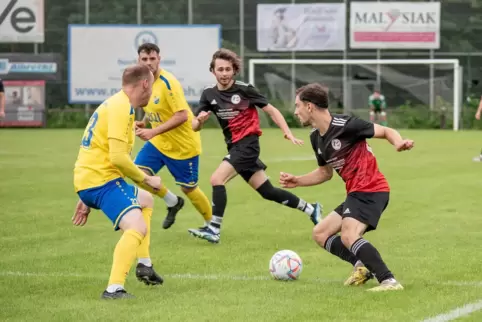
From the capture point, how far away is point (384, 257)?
952 centimetres

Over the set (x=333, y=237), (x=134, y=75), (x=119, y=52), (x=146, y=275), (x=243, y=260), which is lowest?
(x=243, y=260)

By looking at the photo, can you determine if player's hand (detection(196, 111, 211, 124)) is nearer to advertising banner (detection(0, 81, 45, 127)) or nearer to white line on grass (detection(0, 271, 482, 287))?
white line on grass (detection(0, 271, 482, 287))

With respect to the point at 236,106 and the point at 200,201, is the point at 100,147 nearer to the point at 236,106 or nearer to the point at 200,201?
the point at 236,106

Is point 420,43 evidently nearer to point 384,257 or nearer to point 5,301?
point 384,257

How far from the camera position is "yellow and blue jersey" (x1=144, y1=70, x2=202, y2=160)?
11.1 metres

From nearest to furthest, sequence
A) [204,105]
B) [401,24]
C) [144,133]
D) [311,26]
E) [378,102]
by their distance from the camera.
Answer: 1. [144,133]
2. [204,105]
3. [378,102]
4. [401,24]
5. [311,26]

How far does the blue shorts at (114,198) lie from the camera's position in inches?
296

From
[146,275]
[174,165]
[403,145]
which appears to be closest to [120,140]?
[146,275]

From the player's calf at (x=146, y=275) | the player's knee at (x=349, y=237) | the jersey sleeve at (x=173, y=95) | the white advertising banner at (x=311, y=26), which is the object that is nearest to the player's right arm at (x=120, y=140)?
the player's calf at (x=146, y=275)

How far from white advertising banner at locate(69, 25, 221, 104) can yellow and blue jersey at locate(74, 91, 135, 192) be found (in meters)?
33.0

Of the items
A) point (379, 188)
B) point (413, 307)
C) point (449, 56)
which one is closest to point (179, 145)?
point (379, 188)

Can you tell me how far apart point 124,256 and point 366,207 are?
179cm

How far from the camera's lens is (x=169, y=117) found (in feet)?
37.0

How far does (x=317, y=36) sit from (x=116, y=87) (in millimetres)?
7998
